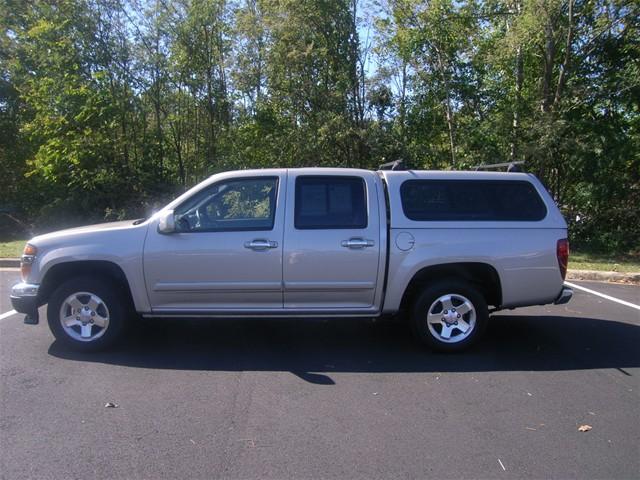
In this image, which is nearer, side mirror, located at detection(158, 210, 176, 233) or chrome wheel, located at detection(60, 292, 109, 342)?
side mirror, located at detection(158, 210, 176, 233)

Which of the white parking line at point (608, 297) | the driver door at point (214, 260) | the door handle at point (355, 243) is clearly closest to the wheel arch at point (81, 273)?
the driver door at point (214, 260)

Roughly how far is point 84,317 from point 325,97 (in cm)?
1134

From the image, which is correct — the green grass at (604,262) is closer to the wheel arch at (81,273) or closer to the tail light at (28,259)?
the wheel arch at (81,273)

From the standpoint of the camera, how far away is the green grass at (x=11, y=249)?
39.3 ft

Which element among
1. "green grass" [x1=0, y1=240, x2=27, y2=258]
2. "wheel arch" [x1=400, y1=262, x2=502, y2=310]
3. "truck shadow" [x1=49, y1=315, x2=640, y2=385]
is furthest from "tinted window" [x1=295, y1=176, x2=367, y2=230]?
"green grass" [x1=0, y1=240, x2=27, y2=258]

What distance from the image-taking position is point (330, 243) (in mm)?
5426

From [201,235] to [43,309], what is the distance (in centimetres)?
332

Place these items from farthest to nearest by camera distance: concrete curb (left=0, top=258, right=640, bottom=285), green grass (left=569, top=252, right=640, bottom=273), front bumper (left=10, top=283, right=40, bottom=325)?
green grass (left=569, top=252, right=640, bottom=273) → concrete curb (left=0, top=258, right=640, bottom=285) → front bumper (left=10, top=283, right=40, bottom=325)

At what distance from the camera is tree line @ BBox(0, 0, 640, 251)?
14.4 meters

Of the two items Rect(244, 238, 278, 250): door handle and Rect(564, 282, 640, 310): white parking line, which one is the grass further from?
Rect(244, 238, 278, 250): door handle

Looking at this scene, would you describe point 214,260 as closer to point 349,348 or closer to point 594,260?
point 349,348

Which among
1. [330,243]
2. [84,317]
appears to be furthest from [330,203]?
[84,317]

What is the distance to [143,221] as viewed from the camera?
570 centimetres

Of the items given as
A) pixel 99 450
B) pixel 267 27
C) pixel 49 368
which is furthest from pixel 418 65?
pixel 99 450
